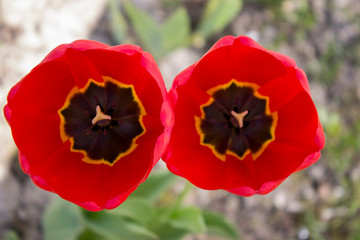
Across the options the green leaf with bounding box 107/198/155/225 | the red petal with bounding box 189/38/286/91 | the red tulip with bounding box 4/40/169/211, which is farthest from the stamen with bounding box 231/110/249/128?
the green leaf with bounding box 107/198/155/225

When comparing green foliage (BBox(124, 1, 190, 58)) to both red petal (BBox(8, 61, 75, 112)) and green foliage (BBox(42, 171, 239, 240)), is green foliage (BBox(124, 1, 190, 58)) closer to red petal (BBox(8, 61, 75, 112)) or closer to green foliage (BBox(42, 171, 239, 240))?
green foliage (BBox(42, 171, 239, 240))

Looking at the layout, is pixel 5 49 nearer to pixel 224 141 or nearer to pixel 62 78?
pixel 62 78

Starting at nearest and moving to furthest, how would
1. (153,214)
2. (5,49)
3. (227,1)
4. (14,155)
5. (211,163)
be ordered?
(211,163), (153,214), (14,155), (5,49), (227,1)

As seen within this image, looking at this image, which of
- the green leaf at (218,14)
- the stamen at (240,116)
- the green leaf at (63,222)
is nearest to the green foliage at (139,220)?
the green leaf at (63,222)

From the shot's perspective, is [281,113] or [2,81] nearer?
[281,113]

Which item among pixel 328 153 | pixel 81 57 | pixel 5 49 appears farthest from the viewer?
pixel 328 153

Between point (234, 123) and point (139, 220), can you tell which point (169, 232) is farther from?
point (234, 123)

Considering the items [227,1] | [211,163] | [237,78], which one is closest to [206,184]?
[211,163]
